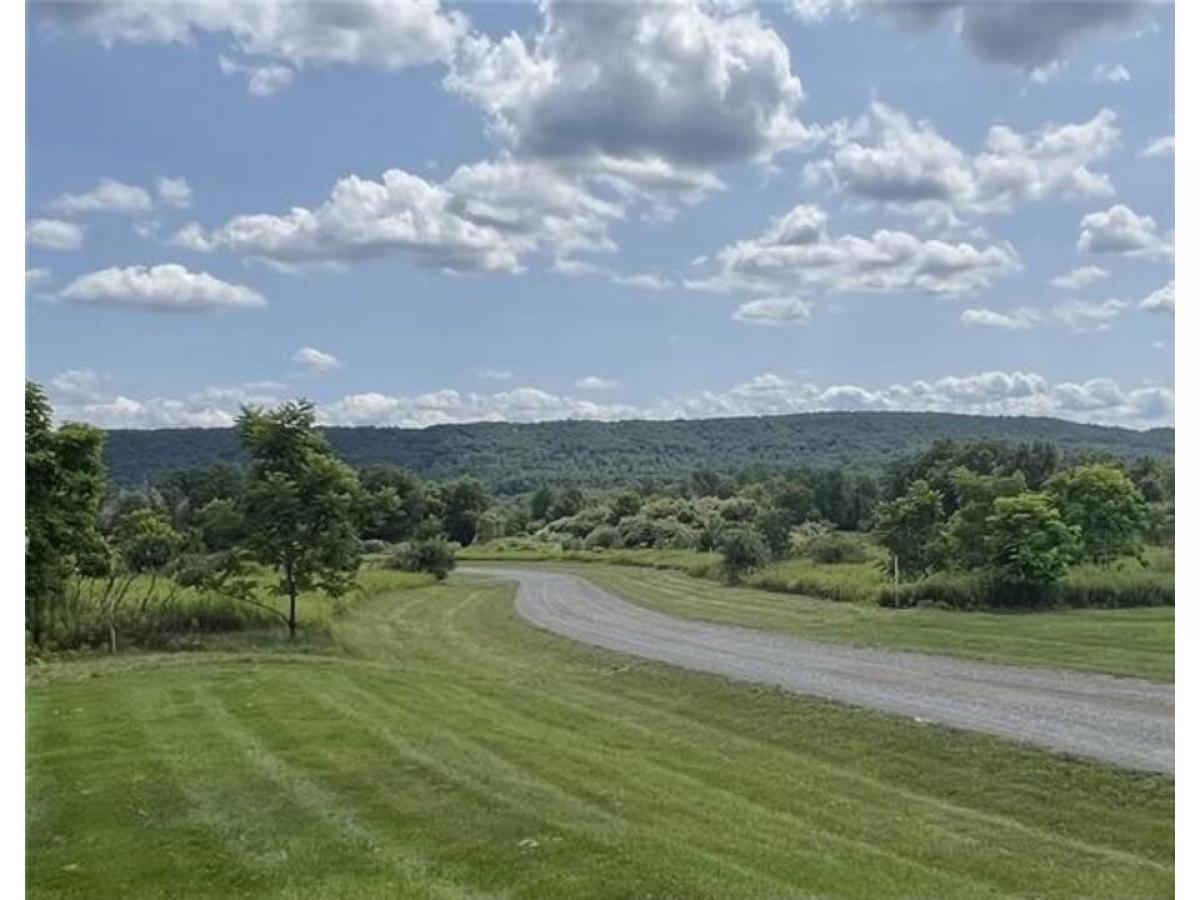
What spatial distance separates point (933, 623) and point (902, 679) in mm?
2017

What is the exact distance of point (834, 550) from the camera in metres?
10.8

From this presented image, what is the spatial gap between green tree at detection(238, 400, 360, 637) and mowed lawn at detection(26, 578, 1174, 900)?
1.25 meters

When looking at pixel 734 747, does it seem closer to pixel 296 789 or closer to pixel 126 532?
pixel 296 789

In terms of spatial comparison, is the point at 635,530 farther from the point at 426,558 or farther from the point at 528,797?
the point at 528,797

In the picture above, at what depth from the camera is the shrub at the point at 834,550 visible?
1070 centimetres

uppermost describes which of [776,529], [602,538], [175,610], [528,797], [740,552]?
[776,529]

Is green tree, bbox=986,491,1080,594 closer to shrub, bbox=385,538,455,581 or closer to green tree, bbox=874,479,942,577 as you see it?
green tree, bbox=874,479,942,577

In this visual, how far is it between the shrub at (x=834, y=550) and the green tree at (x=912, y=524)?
54 centimetres

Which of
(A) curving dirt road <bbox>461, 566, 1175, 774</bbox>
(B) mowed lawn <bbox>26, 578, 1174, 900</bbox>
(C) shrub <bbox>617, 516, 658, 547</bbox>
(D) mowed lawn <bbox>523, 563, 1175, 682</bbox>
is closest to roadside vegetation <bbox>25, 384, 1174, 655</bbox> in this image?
(C) shrub <bbox>617, 516, 658, 547</bbox>

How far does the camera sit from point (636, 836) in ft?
15.4

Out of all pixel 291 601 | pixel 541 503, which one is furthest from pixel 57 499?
pixel 541 503

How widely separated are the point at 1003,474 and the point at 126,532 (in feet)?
24.3

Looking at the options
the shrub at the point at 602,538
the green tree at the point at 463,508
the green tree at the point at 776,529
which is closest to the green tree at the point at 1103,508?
the green tree at the point at 776,529
